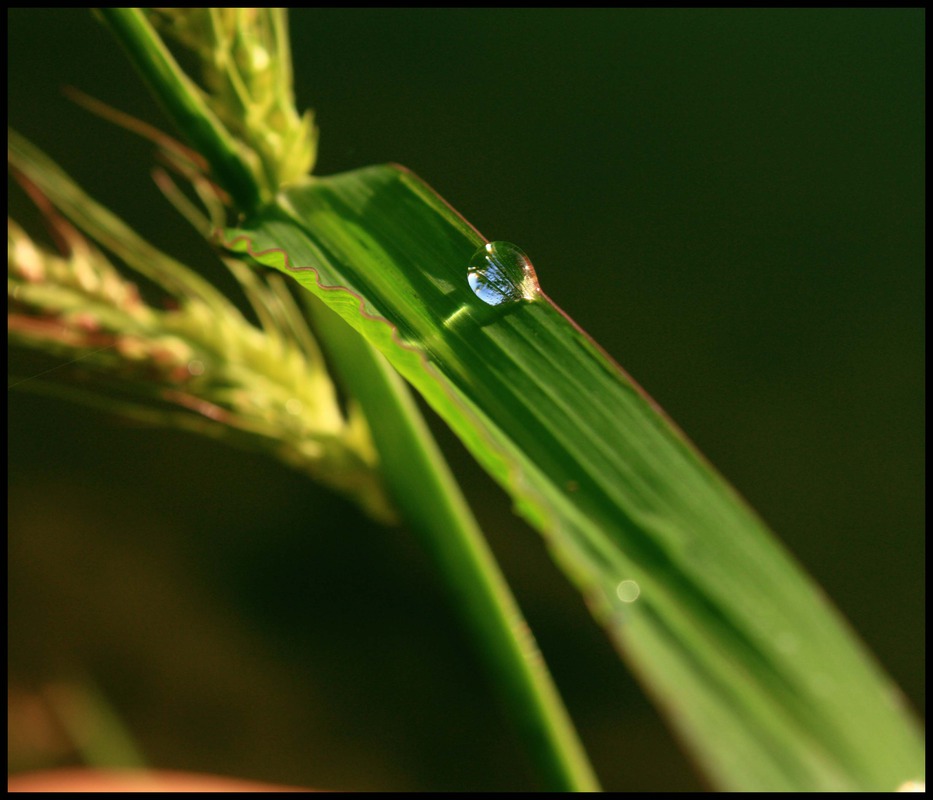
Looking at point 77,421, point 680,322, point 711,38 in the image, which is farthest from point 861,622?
point 77,421

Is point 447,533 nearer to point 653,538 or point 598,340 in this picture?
point 653,538

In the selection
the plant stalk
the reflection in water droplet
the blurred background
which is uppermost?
the blurred background

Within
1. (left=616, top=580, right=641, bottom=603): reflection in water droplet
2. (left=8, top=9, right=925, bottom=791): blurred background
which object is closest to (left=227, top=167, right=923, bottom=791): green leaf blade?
(left=616, top=580, right=641, bottom=603): reflection in water droplet

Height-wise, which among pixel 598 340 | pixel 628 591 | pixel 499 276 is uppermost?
pixel 598 340

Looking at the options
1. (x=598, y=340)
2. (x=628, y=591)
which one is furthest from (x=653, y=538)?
(x=598, y=340)

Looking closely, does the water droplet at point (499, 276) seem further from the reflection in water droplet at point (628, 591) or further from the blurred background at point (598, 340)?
the blurred background at point (598, 340)

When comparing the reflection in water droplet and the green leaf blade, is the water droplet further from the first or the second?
the reflection in water droplet

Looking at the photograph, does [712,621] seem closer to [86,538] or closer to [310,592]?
[310,592]
